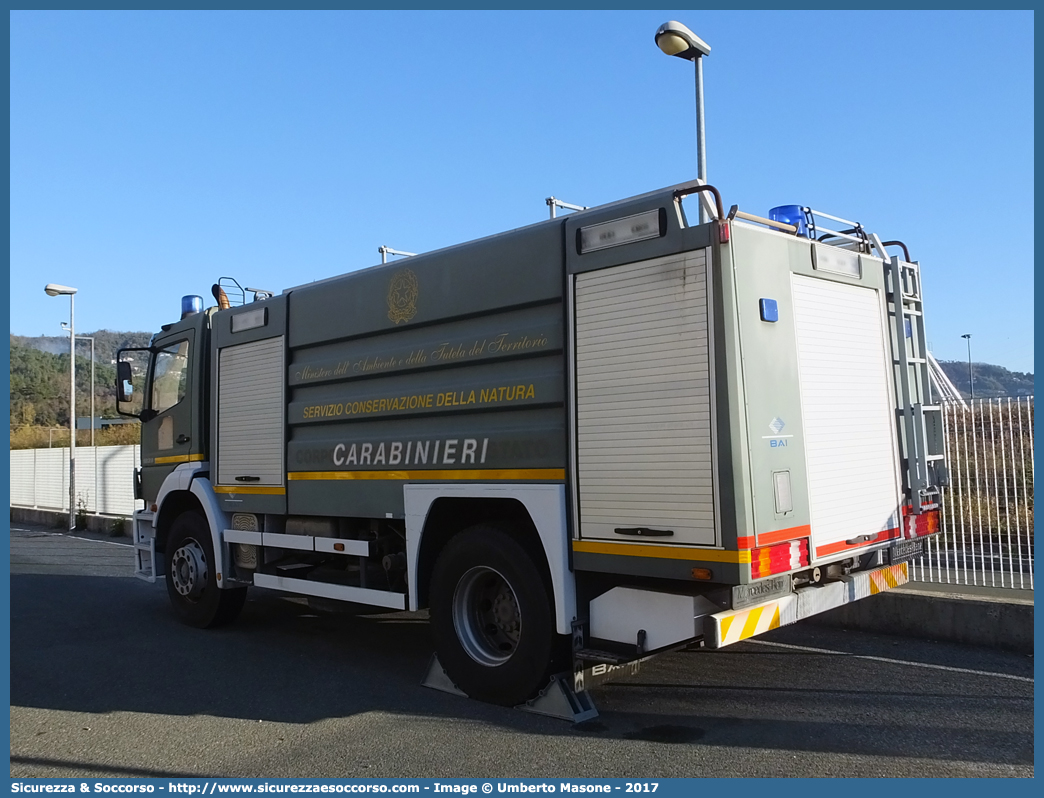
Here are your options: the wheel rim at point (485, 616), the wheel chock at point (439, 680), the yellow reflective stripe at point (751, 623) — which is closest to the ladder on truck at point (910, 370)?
the yellow reflective stripe at point (751, 623)

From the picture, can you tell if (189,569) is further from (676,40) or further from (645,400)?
(676,40)

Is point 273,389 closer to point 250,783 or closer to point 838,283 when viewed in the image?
point 250,783

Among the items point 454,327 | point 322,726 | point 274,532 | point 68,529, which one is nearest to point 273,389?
point 274,532

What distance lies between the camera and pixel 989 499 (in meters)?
7.61

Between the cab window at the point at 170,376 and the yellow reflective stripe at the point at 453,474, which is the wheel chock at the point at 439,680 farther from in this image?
the cab window at the point at 170,376

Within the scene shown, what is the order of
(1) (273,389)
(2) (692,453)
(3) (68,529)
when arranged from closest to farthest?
(2) (692,453) → (1) (273,389) → (3) (68,529)

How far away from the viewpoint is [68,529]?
2177 centimetres

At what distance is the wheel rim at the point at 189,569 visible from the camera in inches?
330

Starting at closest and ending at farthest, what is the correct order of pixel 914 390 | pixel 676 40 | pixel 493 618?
pixel 493 618 → pixel 914 390 → pixel 676 40

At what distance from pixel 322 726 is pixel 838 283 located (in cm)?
430

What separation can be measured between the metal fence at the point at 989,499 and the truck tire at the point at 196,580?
21.0ft

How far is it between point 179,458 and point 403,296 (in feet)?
12.4

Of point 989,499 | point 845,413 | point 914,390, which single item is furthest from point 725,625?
point 989,499

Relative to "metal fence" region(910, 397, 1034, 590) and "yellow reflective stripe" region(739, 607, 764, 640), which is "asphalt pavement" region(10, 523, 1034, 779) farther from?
"metal fence" region(910, 397, 1034, 590)
